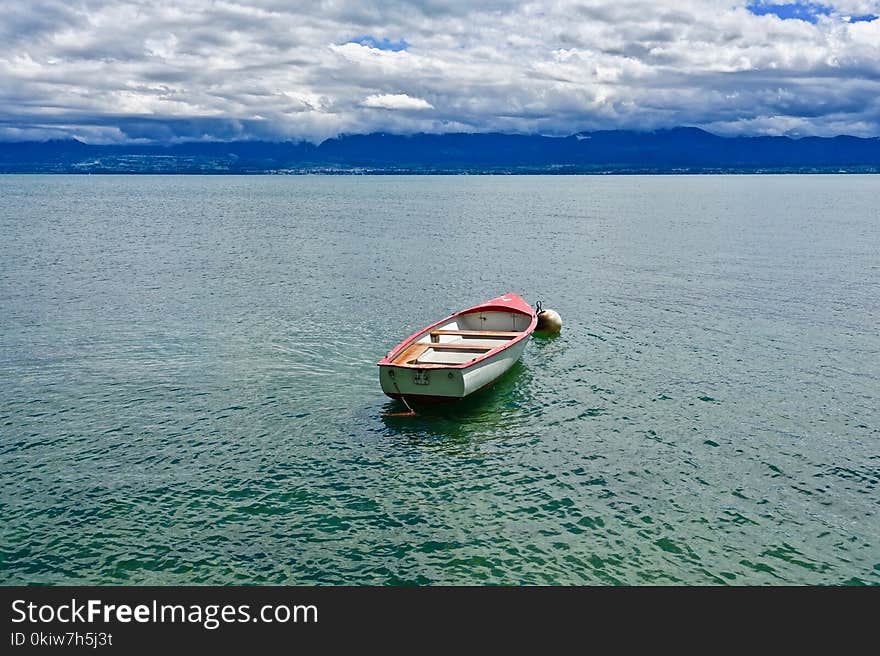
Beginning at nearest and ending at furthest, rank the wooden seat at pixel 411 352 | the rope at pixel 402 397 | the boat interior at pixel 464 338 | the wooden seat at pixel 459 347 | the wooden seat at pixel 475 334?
the rope at pixel 402 397
the wooden seat at pixel 411 352
the boat interior at pixel 464 338
the wooden seat at pixel 459 347
the wooden seat at pixel 475 334

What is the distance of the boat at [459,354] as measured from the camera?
34.4 metres

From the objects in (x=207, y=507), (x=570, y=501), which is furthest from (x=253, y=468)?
(x=570, y=501)

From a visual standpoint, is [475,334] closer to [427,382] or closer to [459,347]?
[459,347]

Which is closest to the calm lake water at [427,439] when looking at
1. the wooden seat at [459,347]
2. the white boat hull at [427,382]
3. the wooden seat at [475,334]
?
the white boat hull at [427,382]

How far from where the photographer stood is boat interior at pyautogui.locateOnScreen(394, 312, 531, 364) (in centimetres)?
3891

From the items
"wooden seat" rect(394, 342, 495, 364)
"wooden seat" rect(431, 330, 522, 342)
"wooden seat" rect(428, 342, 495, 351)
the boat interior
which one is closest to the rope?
the boat interior

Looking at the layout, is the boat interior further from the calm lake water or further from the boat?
the calm lake water

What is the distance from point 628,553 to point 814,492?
353 inches

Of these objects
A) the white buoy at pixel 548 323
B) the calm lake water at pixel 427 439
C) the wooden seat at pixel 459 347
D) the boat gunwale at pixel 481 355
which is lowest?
the calm lake water at pixel 427 439

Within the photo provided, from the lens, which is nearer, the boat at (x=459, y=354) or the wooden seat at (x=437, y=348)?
the boat at (x=459, y=354)

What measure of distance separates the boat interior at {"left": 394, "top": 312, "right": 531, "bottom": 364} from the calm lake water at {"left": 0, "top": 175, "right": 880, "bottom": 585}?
219 centimetres

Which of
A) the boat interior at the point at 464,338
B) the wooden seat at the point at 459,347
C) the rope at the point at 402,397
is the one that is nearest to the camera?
the rope at the point at 402,397

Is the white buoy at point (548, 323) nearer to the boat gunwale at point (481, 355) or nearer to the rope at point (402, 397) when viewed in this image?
the boat gunwale at point (481, 355)

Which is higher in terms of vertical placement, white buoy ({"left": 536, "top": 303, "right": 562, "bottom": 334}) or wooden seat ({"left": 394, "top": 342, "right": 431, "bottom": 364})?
wooden seat ({"left": 394, "top": 342, "right": 431, "bottom": 364})
